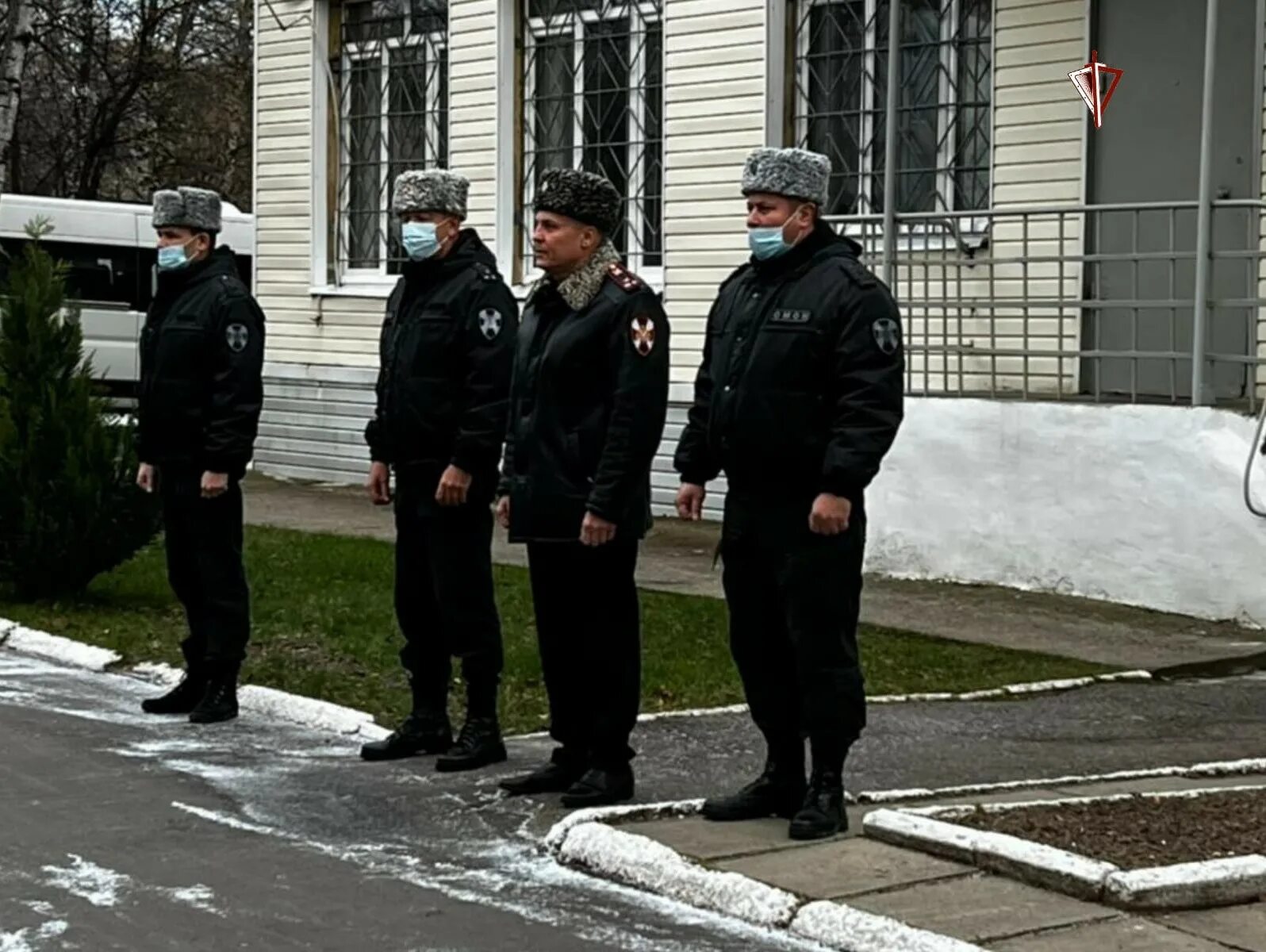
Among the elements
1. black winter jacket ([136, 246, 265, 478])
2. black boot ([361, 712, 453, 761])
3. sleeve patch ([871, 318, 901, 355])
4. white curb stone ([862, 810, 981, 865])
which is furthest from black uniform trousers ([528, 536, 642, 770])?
black winter jacket ([136, 246, 265, 478])

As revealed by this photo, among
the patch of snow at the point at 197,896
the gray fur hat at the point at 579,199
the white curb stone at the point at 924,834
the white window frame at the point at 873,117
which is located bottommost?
the patch of snow at the point at 197,896

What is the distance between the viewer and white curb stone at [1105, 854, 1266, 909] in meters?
6.29

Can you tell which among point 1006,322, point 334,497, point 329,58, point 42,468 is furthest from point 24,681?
point 329,58

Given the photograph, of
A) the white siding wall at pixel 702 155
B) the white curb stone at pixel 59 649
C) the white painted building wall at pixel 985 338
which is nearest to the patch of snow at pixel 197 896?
the white curb stone at pixel 59 649

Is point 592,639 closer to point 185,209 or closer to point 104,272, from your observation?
point 185,209

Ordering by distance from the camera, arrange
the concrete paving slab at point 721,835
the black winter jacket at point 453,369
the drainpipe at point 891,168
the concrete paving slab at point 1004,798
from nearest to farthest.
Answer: the concrete paving slab at point 721,835 → the concrete paving slab at point 1004,798 → the black winter jacket at point 453,369 → the drainpipe at point 891,168

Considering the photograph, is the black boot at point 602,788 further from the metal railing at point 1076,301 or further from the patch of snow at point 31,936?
the metal railing at point 1076,301

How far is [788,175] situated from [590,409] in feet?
3.70

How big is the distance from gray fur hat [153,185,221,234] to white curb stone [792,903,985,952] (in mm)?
4799

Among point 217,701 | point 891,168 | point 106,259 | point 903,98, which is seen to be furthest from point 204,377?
point 106,259

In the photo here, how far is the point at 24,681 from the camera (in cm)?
1094

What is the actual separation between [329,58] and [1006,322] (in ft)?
29.5

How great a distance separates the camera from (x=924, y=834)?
6.94 metres

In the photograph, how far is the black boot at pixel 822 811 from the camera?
7172 millimetres
